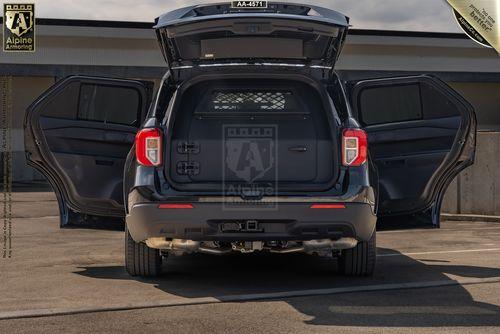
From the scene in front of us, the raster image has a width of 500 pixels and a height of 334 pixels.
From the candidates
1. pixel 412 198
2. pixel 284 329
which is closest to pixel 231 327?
pixel 284 329

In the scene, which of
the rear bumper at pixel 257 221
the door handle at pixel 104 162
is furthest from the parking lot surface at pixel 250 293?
the door handle at pixel 104 162

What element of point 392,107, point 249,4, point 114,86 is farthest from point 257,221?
point 392,107

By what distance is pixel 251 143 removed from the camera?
7254 mm

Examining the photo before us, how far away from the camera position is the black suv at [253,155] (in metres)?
7.04

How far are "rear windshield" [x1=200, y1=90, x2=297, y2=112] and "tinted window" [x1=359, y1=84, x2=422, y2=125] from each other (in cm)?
109

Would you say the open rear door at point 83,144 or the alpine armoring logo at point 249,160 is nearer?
the alpine armoring logo at point 249,160

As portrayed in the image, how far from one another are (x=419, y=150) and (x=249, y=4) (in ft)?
7.28

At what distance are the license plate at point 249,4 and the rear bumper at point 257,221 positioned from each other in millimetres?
1690

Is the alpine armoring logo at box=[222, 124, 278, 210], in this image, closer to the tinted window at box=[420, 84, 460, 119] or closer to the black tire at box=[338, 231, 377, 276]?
the black tire at box=[338, 231, 377, 276]

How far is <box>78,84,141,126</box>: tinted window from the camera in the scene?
8.44 metres

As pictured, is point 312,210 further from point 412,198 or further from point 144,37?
point 144,37

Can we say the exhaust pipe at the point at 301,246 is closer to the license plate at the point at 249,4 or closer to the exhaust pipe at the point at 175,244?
the exhaust pipe at the point at 175,244

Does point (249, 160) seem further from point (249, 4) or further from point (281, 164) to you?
point (249, 4)

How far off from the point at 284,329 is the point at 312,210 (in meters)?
1.43
